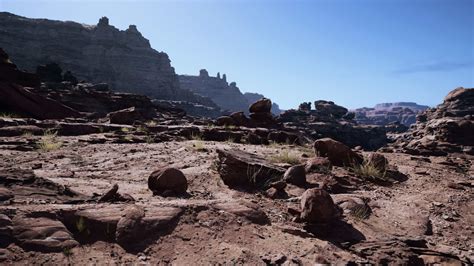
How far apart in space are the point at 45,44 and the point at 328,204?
126975 mm

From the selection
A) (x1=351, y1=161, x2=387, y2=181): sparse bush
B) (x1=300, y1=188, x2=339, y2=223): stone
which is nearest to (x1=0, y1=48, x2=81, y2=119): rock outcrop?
(x1=351, y1=161, x2=387, y2=181): sparse bush

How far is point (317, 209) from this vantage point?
4789mm

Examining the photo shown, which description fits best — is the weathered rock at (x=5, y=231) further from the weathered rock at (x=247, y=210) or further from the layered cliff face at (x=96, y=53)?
the layered cliff face at (x=96, y=53)

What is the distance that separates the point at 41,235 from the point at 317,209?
348cm

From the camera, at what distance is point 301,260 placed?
12.8ft

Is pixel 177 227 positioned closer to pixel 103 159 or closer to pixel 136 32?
pixel 103 159

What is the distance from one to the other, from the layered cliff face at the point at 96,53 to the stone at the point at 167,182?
105m

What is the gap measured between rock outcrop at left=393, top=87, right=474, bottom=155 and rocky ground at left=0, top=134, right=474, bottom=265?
862 cm

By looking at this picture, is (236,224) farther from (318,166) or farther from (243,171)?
(318,166)

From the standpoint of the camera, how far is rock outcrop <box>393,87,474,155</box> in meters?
18.6

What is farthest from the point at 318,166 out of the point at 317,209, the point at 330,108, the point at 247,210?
the point at 330,108

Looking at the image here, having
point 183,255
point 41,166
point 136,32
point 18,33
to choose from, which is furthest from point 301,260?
point 136,32

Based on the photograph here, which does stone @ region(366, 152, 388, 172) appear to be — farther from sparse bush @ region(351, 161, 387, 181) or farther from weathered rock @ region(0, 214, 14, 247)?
weathered rock @ region(0, 214, 14, 247)

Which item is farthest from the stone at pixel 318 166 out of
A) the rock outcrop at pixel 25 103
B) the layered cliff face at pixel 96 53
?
the layered cliff face at pixel 96 53
